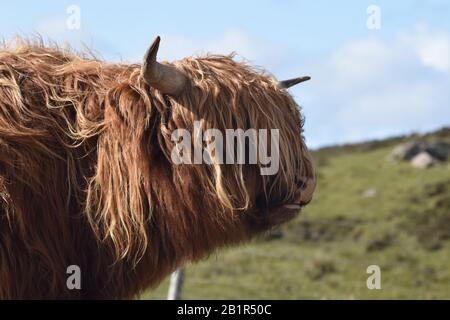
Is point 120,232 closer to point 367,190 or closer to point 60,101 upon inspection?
point 60,101

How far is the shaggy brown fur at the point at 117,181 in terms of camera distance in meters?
4.04

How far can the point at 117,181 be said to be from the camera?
416 centimetres

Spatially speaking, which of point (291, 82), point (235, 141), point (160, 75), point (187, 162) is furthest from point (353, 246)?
point (160, 75)

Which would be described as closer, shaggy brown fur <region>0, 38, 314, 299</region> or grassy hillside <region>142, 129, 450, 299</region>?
shaggy brown fur <region>0, 38, 314, 299</region>

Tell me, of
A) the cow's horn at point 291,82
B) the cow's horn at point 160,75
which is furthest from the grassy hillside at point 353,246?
the cow's horn at point 160,75

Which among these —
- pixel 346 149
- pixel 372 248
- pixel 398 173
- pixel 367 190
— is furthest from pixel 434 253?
pixel 346 149

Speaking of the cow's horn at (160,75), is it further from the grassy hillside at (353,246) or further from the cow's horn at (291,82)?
the grassy hillside at (353,246)

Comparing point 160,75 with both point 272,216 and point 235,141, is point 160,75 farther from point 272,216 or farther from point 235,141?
point 272,216

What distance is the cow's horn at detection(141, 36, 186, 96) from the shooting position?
3.93 metres

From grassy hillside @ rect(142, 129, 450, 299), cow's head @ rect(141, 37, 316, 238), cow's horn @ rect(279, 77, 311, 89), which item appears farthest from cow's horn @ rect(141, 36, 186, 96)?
grassy hillside @ rect(142, 129, 450, 299)

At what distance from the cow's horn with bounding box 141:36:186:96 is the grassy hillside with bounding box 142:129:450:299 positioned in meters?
5.31

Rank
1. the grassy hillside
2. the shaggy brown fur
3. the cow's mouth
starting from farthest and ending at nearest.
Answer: the grassy hillside
the cow's mouth
the shaggy brown fur

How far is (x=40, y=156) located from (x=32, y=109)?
0.26 metres

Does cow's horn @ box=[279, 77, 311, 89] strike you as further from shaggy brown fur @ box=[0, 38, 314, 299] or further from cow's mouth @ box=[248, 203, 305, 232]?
cow's mouth @ box=[248, 203, 305, 232]
